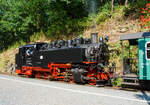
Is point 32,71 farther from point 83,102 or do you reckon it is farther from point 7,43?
point 7,43

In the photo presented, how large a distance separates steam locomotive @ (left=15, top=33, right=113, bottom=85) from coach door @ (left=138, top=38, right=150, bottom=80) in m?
2.24

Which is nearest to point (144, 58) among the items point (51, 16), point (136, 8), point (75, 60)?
point (75, 60)

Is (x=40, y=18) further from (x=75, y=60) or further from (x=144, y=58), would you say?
(x=144, y=58)

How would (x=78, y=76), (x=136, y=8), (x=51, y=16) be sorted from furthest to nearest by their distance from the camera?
(x=51, y=16)
(x=136, y=8)
(x=78, y=76)

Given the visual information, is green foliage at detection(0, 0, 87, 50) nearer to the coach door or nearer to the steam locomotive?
the steam locomotive

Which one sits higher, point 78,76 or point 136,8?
point 136,8

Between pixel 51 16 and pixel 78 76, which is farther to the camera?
pixel 51 16

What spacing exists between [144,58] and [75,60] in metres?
4.34

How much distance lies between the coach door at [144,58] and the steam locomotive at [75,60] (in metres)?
2.24

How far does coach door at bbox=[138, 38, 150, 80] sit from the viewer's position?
837 centimetres

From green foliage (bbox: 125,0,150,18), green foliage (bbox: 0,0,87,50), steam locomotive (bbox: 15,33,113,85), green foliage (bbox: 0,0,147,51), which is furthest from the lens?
green foliage (bbox: 0,0,87,50)

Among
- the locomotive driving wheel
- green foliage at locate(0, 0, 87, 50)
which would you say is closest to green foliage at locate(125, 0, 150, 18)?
green foliage at locate(0, 0, 87, 50)

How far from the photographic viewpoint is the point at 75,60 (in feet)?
36.4

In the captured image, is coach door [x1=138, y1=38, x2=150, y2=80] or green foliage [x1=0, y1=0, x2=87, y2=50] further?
green foliage [x1=0, y1=0, x2=87, y2=50]
